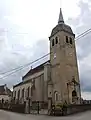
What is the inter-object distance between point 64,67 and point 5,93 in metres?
35.3

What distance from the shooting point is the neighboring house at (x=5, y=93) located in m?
61.5

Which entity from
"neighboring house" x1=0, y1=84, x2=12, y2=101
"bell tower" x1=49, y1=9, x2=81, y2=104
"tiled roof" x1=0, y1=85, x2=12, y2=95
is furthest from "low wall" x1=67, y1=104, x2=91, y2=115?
"tiled roof" x1=0, y1=85, x2=12, y2=95

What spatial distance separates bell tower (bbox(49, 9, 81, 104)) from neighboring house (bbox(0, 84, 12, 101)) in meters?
30.5

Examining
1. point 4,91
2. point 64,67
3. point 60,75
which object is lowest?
point 4,91

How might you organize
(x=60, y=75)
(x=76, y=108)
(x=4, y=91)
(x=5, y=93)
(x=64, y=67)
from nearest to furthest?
(x=76, y=108) < (x=60, y=75) < (x=64, y=67) < (x=5, y=93) < (x=4, y=91)

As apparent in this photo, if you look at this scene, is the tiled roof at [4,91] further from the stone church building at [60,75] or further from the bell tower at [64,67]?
the bell tower at [64,67]

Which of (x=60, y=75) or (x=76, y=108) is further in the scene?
(x=60, y=75)

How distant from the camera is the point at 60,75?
3572cm

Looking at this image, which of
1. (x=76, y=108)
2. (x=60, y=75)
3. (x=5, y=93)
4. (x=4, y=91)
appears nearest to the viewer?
(x=76, y=108)

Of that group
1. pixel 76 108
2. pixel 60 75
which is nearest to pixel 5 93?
pixel 60 75

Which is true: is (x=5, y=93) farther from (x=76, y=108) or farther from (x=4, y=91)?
(x=76, y=108)

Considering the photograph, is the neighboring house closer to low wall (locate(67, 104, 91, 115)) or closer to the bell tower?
the bell tower

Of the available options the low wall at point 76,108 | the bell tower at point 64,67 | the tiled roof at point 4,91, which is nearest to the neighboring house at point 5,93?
the tiled roof at point 4,91

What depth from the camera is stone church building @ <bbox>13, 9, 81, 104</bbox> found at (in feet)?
114
